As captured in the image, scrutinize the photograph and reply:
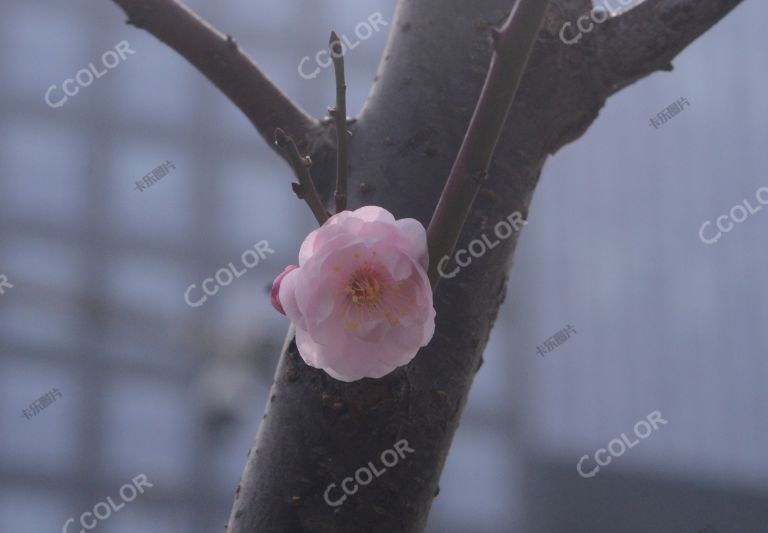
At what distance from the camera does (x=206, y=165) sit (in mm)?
3947

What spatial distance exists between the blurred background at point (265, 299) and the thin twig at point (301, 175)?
9.23 feet

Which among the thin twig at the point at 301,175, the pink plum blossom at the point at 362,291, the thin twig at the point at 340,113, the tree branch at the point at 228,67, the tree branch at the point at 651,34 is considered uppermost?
the tree branch at the point at 228,67

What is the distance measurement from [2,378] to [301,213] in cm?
134

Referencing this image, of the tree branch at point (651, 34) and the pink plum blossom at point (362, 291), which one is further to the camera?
the tree branch at point (651, 34)

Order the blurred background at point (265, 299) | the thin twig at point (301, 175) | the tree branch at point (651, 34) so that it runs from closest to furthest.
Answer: the thin twig at point (301, 175) < the tree branch at point (651, 34) < the blurred background at point (265, 299)

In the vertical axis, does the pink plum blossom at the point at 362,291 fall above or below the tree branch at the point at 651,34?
below

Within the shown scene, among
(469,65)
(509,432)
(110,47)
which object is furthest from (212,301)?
(469,65)

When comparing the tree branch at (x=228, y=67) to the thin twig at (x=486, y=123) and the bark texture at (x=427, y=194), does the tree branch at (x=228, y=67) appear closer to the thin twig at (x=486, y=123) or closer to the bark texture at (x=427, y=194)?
the bark texture at (x=427, y=194)

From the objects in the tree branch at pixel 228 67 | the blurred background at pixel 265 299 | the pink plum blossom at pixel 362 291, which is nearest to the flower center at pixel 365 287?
the pink plum blossom at pixel 362 291

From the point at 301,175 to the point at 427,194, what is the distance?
137 mm

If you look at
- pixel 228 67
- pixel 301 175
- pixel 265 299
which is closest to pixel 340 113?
pixel 301 175

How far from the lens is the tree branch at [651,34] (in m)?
0.51

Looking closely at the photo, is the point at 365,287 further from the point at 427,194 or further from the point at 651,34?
the point at 651,34

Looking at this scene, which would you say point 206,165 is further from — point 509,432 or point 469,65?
point 469,65
